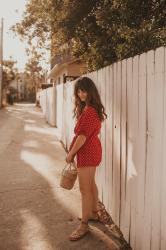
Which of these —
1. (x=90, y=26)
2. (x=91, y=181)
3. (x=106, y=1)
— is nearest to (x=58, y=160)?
(x=90, y=26)

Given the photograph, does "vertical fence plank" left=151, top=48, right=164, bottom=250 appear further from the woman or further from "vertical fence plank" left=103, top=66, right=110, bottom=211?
"vertical fence plank" left=103, top=66, right=110, bottom=211

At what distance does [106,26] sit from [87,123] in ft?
15.0

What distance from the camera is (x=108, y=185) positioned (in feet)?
18.7

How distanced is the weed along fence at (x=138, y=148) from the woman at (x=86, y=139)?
0.31 m

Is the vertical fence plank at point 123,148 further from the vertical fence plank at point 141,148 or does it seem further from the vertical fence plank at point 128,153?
the vertical fence plank at point 141,148

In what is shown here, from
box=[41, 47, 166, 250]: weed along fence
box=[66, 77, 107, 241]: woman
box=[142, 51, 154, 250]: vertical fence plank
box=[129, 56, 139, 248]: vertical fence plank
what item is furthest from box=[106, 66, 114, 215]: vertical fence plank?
box=[142, 51, 154, 250]: vertical fence plank

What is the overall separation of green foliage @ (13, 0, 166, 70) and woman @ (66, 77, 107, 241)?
264 centimetres

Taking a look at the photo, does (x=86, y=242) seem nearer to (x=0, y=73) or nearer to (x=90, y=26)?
(x=90, y=26)

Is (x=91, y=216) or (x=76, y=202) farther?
(x=76, y=202)

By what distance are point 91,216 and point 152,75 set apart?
7.89 feet

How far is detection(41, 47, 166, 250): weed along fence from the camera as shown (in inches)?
143

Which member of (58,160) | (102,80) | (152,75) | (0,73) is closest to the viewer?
(152,75)

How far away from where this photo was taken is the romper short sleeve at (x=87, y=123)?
4707mm

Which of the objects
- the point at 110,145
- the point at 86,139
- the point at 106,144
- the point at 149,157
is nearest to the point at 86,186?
the point at 86,139
